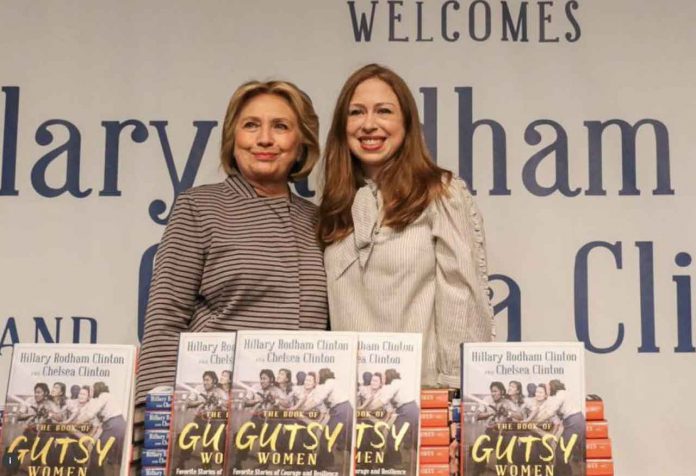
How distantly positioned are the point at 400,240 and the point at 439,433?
841mm

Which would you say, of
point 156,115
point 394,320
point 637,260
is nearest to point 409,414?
point 394,320

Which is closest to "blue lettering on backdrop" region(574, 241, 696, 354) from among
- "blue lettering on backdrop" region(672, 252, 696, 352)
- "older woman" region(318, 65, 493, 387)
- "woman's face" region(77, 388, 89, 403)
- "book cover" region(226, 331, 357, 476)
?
"blue lettering on backdrop" region(672, 252, 696, 352)

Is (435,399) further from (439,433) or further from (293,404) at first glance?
(293,404)

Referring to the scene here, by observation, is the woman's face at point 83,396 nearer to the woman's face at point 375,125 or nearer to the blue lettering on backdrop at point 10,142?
the woman's face at point 375,125

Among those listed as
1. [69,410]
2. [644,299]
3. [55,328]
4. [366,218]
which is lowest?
[69,410]

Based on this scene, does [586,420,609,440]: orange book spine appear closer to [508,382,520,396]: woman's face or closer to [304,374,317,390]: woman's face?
[508,382,520,396]: woman's face

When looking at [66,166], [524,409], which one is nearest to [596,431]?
[524,409]

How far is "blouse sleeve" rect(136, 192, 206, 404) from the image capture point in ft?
7.25

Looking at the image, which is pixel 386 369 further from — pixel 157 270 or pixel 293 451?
pixel 157 270

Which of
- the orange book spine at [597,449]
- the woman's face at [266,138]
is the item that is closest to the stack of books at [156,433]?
the orange book spine at [597,449]

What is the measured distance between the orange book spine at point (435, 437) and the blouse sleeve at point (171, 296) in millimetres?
874

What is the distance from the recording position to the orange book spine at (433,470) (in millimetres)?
1511

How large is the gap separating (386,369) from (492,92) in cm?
158

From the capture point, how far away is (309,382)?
1.53 meters
